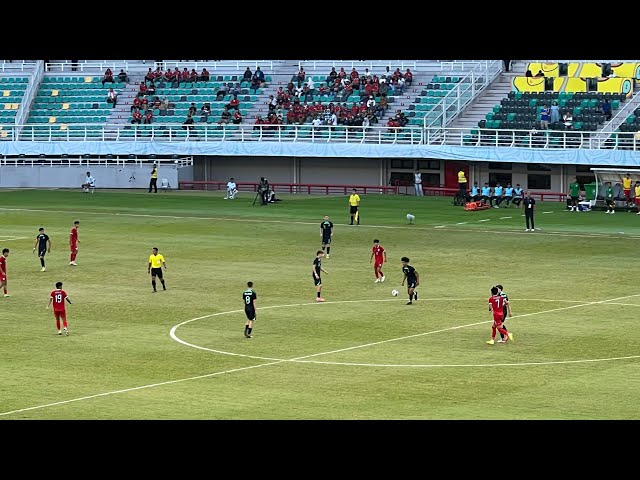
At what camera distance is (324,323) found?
142 ft

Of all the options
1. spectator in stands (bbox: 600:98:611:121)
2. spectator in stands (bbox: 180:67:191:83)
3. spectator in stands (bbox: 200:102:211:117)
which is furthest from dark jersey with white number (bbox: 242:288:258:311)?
spectator in stands (bbox: 180:67:191:83)

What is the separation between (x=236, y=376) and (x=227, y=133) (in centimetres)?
6794

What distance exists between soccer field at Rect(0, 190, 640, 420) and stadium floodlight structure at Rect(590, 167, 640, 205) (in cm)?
313

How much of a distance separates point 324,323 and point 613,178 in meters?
41.3

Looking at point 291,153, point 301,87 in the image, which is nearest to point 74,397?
point 291,153

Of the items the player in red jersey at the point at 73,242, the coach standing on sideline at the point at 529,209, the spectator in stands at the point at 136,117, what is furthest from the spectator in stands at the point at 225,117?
the player in red jersey at the point at 73,242

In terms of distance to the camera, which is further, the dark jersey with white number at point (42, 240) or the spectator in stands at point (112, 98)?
the spectator in stands at point (112, 98)

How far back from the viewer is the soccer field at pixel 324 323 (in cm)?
3172

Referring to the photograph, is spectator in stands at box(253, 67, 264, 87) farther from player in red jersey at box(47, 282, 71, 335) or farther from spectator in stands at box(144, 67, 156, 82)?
player in red jersey at box(47, 282, 71, 335)

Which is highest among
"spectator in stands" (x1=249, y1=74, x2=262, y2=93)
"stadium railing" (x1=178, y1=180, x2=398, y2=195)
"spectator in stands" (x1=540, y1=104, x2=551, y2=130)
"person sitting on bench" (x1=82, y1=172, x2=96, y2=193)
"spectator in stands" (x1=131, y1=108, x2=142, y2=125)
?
"spectator in stands" (x1=249, y1=74, x2=262, y2=93)

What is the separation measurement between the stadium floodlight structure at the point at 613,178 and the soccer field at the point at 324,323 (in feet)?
10.3

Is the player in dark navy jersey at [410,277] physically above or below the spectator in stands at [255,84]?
below

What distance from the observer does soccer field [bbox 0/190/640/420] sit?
31719mm

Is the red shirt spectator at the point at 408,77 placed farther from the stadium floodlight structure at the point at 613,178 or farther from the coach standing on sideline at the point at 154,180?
the stadium floodlight structure at the point at 613,178
